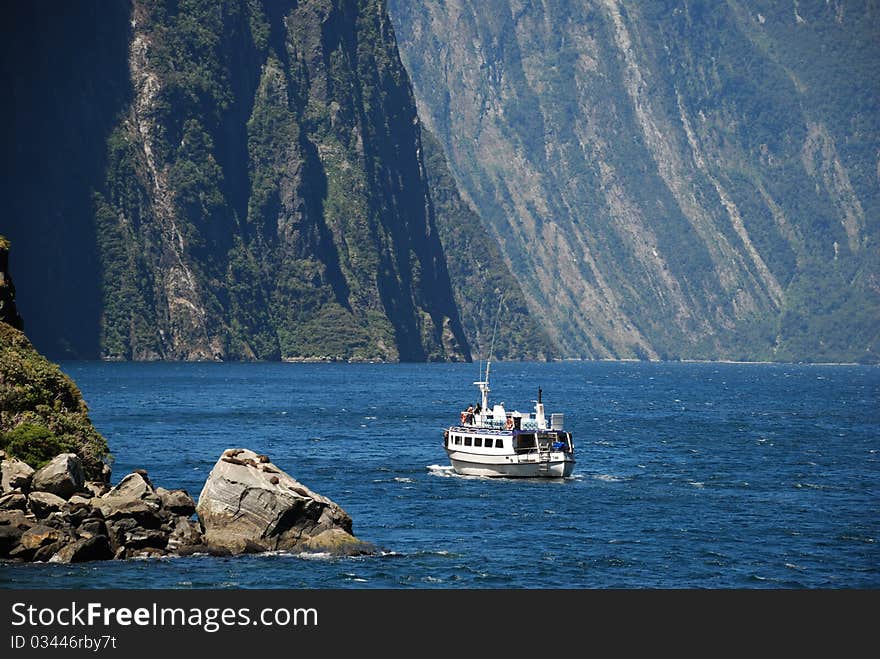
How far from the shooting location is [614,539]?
72.8 m

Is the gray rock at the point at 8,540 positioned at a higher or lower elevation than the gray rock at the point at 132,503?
lower

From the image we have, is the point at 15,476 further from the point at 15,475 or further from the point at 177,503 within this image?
the point at 177,503

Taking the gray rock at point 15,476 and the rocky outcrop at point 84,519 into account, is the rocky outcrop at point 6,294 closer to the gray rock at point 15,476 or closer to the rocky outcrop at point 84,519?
the gray rock at point 15,476

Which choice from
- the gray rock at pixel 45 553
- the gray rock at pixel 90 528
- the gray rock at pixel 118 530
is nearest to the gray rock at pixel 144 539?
the gray rock at pixel 118 530

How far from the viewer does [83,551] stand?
6022 centimetres

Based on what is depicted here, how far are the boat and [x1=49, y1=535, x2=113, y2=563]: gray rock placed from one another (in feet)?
137

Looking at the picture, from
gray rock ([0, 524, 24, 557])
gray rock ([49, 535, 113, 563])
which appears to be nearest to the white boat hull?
gray rock ([49, 535, 113, 563])

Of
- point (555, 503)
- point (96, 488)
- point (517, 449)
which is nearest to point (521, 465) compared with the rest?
point (517, 449)

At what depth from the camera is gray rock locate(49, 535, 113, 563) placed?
→ 60000 mm

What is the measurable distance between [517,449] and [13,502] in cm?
4277

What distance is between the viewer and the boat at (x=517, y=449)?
9825 centimetres

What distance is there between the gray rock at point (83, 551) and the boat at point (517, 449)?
41.7 metres

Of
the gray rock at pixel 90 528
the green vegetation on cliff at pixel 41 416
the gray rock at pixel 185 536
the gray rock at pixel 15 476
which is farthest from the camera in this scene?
the green vegetation on cliff at pixel 41 416

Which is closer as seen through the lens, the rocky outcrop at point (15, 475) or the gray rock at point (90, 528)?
the gray rock at point (90, 528)
